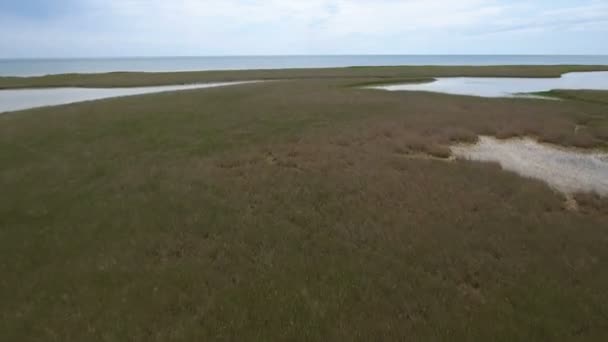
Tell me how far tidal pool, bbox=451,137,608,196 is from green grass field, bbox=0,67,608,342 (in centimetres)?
143

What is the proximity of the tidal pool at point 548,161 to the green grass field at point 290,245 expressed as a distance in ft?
4.69

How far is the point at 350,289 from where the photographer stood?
26.9 feet

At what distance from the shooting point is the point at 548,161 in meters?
18.3

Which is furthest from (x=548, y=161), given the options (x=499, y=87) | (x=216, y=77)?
(x=216, y=77)

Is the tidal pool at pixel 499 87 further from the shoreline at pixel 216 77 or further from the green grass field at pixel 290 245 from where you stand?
the green grass field at pixel 290 245

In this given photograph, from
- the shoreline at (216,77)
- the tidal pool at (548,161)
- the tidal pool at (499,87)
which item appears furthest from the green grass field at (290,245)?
the shoreline at (216,77)

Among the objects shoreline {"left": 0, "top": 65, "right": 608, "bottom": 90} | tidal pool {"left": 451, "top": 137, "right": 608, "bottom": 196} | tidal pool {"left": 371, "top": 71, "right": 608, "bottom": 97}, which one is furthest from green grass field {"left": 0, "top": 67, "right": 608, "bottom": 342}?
shoreline {"left": 0, "top": 65, "right": 608, "bottom": 90}

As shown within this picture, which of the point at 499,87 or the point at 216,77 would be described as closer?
the point at 499,87

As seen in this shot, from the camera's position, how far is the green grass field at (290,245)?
7.26 metres

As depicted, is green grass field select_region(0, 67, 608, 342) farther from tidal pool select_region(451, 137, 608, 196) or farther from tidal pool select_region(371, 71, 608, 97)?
tidal pool select_region(371, 71, 608, 97)

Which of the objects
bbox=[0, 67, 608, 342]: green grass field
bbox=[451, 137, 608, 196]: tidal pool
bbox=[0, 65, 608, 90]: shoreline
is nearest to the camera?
Result: bbox=[0, 67, 608, 342]: green grass field

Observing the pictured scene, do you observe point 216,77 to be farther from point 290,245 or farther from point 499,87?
point 290,245

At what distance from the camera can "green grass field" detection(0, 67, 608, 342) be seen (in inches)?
286

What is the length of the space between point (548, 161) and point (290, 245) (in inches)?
581
